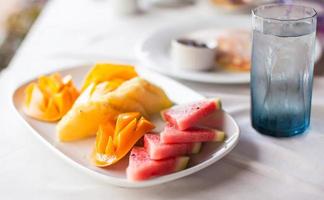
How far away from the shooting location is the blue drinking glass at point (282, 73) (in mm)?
802

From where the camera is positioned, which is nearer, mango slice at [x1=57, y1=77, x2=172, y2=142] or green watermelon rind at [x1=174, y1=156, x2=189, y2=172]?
green watermelon rind at [x1=174, y1=156, x2=189, y2=172]

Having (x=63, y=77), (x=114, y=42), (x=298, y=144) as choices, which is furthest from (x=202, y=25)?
(x=298, y=144)

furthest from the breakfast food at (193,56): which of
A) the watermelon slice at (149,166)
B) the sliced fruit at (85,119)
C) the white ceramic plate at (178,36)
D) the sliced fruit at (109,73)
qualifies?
the watermelon slice at (149,166)

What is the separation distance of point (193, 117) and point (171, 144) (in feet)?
0.24

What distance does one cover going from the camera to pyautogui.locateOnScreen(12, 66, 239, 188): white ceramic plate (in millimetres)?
704

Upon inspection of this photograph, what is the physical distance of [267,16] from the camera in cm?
88

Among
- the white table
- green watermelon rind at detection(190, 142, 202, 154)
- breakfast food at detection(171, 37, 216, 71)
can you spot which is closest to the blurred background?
breakfast food at detection(171, 37, 216, 71)

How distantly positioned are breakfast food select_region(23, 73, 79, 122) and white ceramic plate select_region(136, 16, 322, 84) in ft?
0.71

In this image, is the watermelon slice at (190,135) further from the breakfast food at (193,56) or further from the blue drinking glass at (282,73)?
the breakfast food at (193,56)

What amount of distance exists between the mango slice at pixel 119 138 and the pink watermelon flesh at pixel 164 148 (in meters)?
0.02

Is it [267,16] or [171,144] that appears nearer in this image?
[171,144]

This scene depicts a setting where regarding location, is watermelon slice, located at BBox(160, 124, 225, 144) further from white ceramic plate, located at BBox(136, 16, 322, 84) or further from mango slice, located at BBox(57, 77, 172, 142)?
white ceramic plate, located at BBox(136, 16, 322, 84)

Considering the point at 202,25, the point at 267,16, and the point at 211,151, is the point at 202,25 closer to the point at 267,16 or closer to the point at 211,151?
the point at 267,16

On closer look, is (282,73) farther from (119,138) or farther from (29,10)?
(29,10)
